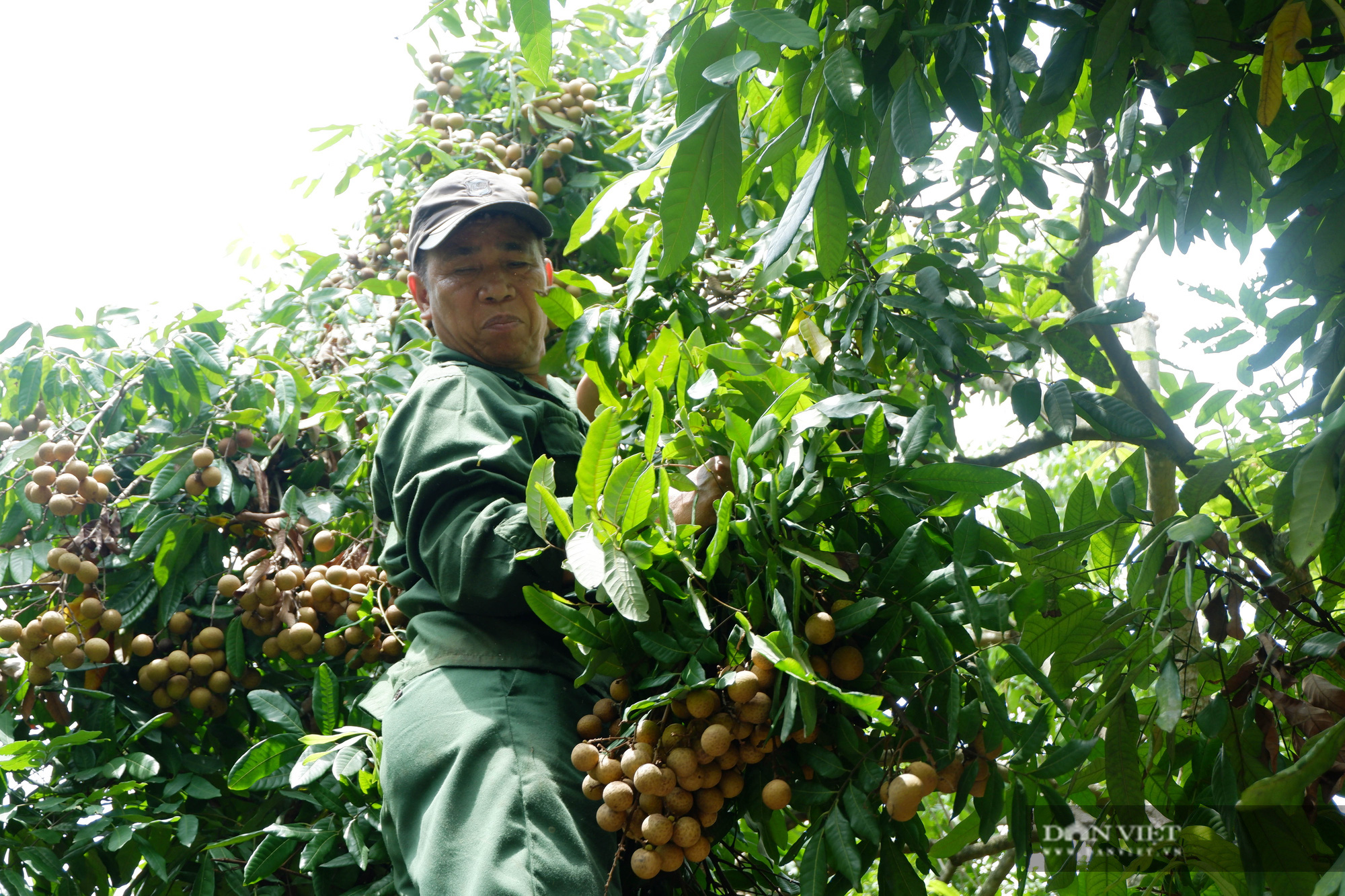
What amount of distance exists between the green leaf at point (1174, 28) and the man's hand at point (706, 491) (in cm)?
71

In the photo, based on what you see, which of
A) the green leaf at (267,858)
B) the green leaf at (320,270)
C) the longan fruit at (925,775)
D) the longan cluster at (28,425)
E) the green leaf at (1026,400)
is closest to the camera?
the longan fruit at (925,775)

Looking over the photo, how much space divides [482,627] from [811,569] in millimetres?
570

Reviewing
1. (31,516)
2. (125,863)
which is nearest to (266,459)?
(31,516)

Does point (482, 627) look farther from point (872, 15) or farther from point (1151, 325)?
point (1151, 325)

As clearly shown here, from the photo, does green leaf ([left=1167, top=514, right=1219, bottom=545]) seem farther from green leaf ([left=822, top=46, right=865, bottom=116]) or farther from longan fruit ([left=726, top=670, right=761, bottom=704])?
green leaf ([left=822, top=46, right=865, bottom=116])

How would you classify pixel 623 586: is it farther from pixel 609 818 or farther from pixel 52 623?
pixel 52 623

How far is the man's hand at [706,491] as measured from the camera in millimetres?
1326

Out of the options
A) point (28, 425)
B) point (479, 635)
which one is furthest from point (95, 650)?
point (479, 635)

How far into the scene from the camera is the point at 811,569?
4.23ft

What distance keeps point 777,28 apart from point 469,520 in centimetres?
82

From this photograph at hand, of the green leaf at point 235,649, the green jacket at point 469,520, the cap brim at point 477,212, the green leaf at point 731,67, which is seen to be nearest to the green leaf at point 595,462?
the green jacket at point 469,520

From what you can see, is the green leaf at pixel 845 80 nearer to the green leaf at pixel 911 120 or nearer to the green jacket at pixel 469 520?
the green leaf at pixel 911 120

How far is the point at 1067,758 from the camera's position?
1.16 m

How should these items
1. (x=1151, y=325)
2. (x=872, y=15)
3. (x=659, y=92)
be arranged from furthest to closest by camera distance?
(x=1151, y=325)
(x=659, y=92)
(x=872, y=15)
